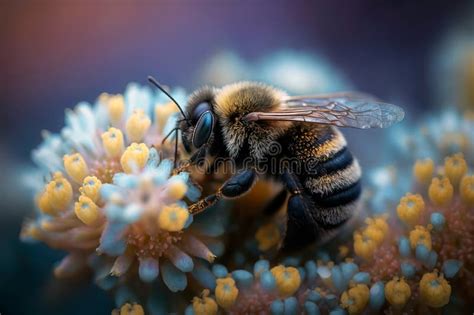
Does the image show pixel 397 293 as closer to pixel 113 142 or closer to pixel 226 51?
pixel 113 142

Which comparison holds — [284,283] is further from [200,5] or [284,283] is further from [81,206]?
[200,5]

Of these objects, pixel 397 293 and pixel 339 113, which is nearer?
pixel 397 293

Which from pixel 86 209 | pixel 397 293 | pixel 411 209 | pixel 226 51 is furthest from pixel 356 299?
pixel 226 51

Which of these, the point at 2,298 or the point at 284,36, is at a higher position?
the point at 284,36

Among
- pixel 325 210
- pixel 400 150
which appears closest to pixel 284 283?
pixel 325 210

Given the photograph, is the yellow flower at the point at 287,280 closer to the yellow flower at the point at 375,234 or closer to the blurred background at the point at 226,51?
the yellow flower at the point at 375,234
